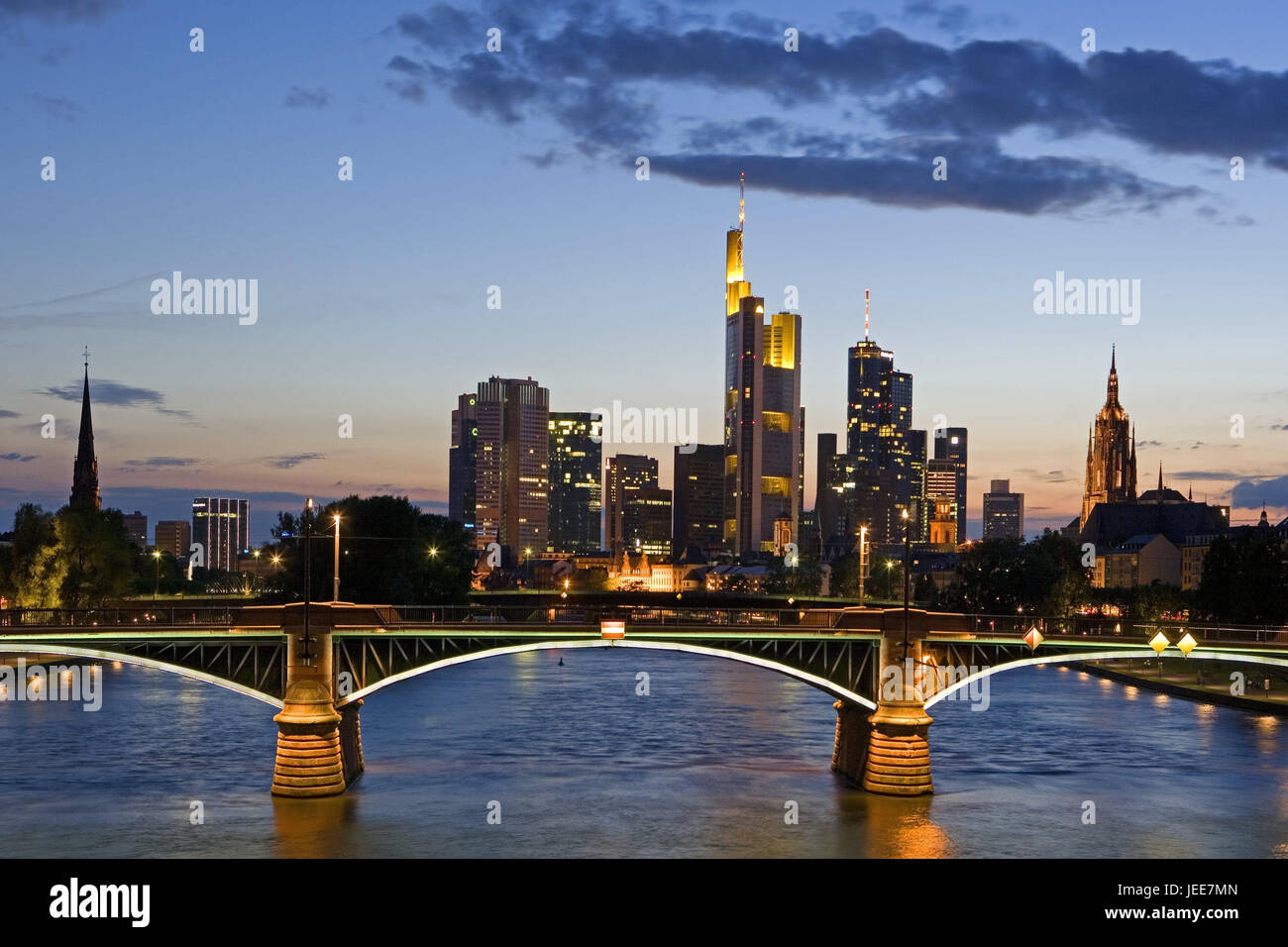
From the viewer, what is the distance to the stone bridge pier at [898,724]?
69312 mm

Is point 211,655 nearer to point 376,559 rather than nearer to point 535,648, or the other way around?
point 535,648

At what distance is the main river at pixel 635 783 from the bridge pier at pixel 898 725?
1.19 meters

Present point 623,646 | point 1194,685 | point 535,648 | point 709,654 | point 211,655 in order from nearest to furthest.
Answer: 1. point 535,648
2. point 211,655
3. point 623,646
4. point 709,654
5. point 1194,685

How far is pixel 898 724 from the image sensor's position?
2739 inches

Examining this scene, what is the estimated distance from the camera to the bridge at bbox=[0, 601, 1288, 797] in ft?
219

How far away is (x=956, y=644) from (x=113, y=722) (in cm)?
5605

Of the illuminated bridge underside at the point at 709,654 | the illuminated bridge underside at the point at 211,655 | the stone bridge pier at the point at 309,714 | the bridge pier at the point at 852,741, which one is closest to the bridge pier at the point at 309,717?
the stone bridge pier at the point at 309,714

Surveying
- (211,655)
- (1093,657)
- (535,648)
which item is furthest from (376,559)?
(1093,657)

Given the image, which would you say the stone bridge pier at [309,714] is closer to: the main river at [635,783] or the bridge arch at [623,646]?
the main river at [635,783]

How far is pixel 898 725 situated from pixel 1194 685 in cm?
6316

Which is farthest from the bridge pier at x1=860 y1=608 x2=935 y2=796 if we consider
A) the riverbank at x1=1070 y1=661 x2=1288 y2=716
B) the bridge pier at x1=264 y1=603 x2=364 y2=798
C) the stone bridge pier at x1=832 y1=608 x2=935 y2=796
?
the riverbank at x1=1070 y1=661 x2=1288 y2=716

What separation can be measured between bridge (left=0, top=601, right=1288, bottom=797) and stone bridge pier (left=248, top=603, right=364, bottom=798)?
64mm

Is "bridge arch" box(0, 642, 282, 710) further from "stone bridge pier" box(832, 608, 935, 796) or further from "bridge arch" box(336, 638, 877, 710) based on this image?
"stone bridge pier" box(832, 608, 935, 796)
